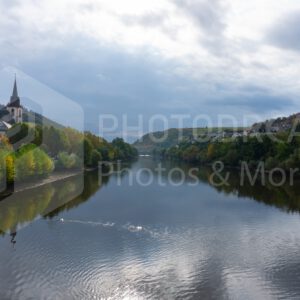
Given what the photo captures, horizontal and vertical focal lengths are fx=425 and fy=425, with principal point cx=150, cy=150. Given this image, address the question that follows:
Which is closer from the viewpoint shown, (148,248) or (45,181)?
(148,248)

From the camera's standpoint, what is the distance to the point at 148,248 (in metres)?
22.8

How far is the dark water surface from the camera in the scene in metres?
17.5

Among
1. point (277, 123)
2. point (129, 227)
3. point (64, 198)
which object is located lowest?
point (129, 227)

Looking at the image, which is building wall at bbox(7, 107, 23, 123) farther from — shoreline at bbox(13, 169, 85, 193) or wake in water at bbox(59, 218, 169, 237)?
wake in water at bbox(59, 218, 169, 237)

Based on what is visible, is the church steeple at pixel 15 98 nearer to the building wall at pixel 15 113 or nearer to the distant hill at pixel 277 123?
the building wall at pixel 15 113

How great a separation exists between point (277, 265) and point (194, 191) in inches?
1137

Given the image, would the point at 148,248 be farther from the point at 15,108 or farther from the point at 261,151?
the point at 15,108

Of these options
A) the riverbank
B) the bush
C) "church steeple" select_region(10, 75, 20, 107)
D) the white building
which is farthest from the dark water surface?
"church steeple" select_region(10, 75, 20, 107)

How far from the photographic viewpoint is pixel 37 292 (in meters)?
17.0

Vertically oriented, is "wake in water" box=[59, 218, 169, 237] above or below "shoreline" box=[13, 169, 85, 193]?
below

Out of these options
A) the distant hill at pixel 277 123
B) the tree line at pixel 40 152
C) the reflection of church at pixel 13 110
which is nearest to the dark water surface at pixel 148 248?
the tree line at pixel 40 152

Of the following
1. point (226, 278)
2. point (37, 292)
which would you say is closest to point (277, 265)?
point (226, 278)

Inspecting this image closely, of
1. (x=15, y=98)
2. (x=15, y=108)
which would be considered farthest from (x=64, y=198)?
(x=15, y=98)

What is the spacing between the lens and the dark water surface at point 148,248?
57.4ft
